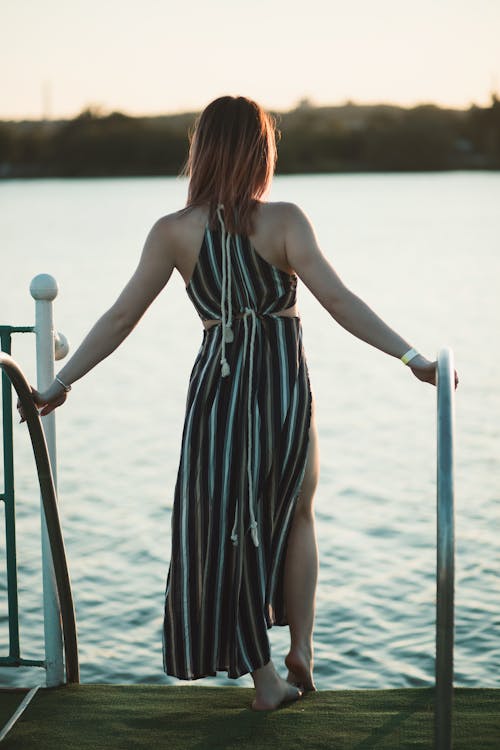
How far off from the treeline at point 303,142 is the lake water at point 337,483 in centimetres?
3273

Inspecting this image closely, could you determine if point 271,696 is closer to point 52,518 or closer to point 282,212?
point 52,518

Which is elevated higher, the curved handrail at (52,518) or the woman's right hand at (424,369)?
the woman's right hand at (424,369)

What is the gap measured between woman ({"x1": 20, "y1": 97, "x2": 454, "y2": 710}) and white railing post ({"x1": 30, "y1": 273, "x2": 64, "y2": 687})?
139 mm

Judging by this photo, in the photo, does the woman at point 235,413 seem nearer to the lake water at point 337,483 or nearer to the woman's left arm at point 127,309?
the woman's left arm at point 127,309

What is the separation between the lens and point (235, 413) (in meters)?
2.47

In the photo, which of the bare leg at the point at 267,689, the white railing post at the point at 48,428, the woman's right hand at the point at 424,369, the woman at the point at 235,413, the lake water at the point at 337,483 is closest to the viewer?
the woman's right hand at the point at 424,369

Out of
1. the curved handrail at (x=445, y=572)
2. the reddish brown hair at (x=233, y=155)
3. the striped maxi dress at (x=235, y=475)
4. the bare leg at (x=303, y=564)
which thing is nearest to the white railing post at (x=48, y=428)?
the striped maxi dress at (x=235, y=475)

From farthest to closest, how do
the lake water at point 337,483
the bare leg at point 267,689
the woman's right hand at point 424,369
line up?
the lake water at point 337,483 → the bare leg at point 267,689 → the woman's right hand at point 424,369

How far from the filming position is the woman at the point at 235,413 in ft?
7.86

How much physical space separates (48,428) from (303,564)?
71cm

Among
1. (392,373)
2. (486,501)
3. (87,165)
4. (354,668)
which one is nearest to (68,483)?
(486,501)

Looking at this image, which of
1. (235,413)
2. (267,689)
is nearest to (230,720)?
(267,689)

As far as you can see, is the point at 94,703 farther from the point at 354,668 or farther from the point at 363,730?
the point at 354,668

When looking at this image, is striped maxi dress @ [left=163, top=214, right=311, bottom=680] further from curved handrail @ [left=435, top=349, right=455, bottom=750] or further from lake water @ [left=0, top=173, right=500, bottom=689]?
lake water @ [left=0, top=173, right=500, bottom=689]
